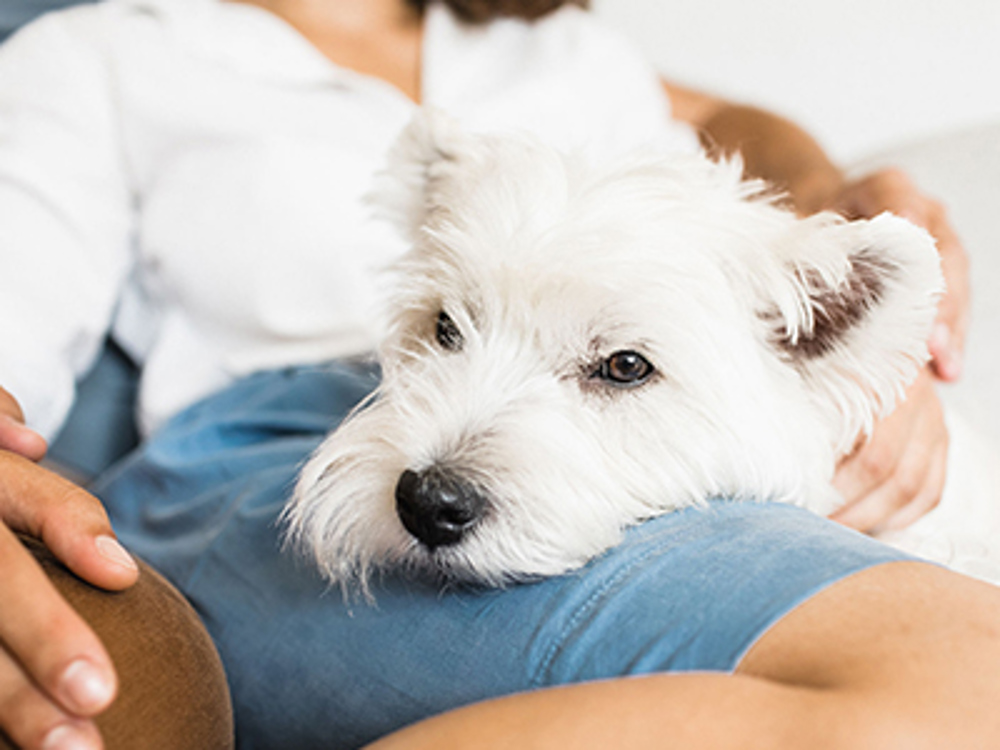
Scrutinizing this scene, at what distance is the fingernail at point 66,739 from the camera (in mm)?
591

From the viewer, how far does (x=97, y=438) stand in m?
1.67

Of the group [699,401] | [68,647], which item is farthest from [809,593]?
[68,647]

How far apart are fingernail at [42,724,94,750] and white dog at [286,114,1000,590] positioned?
377mm

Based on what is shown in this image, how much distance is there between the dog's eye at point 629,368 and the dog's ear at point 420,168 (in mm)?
376

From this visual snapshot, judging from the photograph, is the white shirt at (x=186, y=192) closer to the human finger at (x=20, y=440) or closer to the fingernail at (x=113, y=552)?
the human finger at (x=20, y=440)

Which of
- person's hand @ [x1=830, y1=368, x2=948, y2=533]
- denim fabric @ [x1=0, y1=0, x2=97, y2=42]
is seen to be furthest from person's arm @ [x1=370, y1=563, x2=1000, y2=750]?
denim fabric @ [x1=0, y1=0, x2=97, y2=42]

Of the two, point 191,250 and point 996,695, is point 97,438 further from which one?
point 996,695

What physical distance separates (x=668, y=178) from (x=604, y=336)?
0.80 feet

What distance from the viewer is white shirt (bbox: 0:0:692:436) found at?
1.51 meters

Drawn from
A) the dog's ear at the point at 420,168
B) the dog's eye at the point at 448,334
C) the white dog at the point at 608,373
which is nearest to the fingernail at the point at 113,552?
the white dog at the point at 608,373

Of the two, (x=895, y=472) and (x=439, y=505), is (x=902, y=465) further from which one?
(x=439, y=505)

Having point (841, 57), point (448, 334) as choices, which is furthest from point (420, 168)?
point (841, 57)

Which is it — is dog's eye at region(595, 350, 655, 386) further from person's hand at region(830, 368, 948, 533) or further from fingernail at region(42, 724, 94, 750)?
fingernail at region(42, 724, 94, 750)

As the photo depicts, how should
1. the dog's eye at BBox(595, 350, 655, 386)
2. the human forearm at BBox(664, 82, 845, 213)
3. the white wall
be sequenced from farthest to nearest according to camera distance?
the white wall, the human forearm at BBox(664, 82, 845, 213), the dog's eye at BBox(595, 350, 655, 386)
